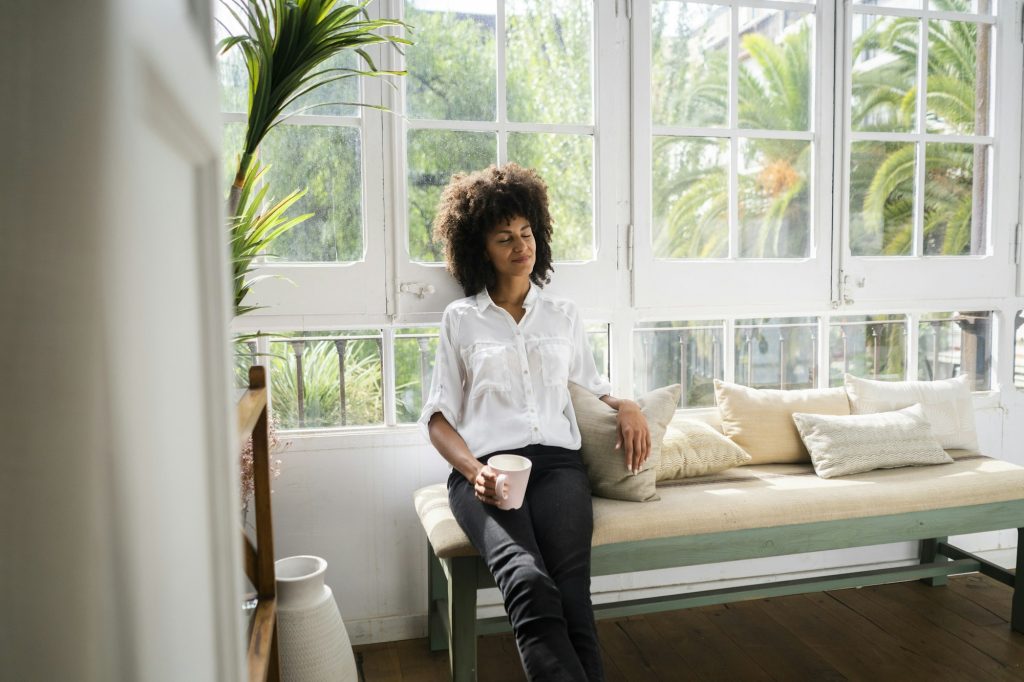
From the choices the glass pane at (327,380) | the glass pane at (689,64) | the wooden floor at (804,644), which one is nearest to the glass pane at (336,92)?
the glass pane at (327,380)

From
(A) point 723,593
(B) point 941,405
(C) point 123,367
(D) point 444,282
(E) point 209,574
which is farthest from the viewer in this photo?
(B) point 941,405

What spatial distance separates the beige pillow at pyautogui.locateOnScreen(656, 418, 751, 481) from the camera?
101 inches

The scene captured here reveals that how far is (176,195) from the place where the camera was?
1.42 feet

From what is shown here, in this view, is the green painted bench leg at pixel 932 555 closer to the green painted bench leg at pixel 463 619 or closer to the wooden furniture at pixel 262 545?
the green painted bench leg at pixel 463 619

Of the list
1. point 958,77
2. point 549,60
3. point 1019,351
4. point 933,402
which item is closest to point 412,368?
point 549,60

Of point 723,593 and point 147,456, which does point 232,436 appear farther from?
point 723,593

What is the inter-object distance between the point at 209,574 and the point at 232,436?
92mm

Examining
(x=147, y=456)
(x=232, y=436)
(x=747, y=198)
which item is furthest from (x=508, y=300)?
(x=147, y=456)

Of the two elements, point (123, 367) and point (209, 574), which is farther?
point (209, 574)

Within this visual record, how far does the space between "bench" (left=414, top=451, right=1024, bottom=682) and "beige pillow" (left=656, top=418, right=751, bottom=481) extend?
4cm

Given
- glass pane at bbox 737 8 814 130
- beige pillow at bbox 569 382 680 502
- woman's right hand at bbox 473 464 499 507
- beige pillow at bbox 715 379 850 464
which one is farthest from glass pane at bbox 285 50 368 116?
beige pillow at bbox 715 379 850 464

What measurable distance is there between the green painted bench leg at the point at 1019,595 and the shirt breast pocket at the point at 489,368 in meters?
1.91

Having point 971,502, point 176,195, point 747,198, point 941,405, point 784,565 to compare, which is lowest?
point 784,565

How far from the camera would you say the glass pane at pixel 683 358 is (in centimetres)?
296
